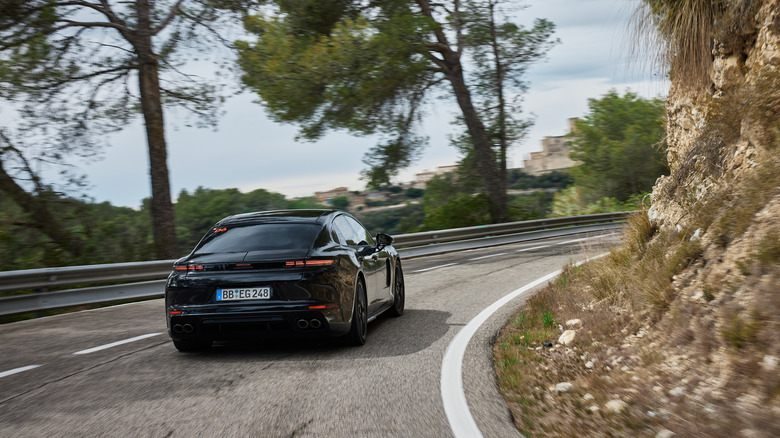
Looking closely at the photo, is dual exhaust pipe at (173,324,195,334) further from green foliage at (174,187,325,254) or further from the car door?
green foliage at (174,187,325,254)

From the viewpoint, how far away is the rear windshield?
714 cm

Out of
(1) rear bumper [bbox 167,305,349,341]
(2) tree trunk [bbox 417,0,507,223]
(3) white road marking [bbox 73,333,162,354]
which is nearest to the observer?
(1) rear bumper [bbox 167,305,349,341]

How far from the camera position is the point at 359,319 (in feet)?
24.7

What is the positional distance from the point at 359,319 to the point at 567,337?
7.02ft

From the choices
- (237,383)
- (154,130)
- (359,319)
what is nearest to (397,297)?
(359,319)

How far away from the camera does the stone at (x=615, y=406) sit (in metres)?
4.77

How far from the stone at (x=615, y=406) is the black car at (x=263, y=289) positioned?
291 cm

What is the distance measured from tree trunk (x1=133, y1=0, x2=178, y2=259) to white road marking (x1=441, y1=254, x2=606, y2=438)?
1061cm

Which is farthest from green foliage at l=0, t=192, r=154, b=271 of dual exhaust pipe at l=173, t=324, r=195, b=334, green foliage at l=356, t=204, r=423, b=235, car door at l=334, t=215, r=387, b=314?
green foliage at l=356, t=204, r=423, b=235

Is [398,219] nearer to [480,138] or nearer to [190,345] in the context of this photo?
[480,138]

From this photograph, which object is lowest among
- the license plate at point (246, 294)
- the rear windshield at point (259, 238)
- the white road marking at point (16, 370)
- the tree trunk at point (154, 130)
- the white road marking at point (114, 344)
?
the white road marking at point (114, 344)

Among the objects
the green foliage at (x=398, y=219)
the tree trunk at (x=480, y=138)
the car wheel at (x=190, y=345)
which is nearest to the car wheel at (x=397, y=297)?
the car wheel at (x=190, y=345)

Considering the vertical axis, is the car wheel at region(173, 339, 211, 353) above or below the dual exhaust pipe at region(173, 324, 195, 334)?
below

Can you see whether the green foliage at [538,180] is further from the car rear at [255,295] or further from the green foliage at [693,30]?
the car rear at [255,295]
